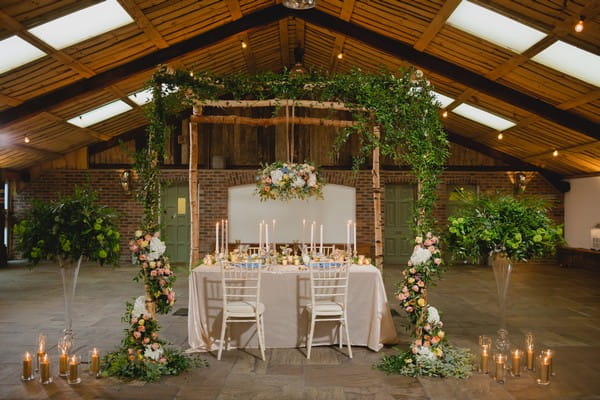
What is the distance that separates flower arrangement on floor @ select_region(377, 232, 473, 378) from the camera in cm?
449

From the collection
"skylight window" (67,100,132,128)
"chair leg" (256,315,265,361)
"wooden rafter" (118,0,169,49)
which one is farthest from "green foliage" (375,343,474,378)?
"skylight window" (67,100,132,128)

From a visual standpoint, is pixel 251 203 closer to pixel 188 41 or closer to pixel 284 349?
pixel 188 41

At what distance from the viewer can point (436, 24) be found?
7055mm

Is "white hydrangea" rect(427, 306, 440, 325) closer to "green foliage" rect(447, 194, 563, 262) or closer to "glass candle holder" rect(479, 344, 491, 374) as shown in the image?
"glass candle holder" rect(479, 344, 491, 374)

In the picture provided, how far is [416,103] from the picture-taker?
4.79 meters

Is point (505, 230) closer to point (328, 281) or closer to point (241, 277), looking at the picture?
point (328, 281)

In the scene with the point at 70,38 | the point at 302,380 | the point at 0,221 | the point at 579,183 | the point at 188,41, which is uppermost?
the point at 188,41

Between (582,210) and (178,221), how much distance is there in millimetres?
9803

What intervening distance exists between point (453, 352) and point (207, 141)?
29.2 ft

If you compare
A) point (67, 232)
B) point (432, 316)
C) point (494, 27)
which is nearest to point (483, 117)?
point (494, 27)

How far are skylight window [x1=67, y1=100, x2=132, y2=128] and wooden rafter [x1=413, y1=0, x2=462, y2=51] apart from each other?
5.96 m

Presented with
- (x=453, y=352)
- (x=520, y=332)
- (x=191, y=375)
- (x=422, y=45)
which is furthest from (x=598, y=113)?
(x=191, y=375)

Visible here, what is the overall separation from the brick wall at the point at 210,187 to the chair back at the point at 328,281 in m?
6.68

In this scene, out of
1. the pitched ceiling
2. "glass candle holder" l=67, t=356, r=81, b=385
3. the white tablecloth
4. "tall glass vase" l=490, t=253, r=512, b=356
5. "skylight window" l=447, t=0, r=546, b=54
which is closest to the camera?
"glass candle holder" l=67, t=356, r=81, b=385
